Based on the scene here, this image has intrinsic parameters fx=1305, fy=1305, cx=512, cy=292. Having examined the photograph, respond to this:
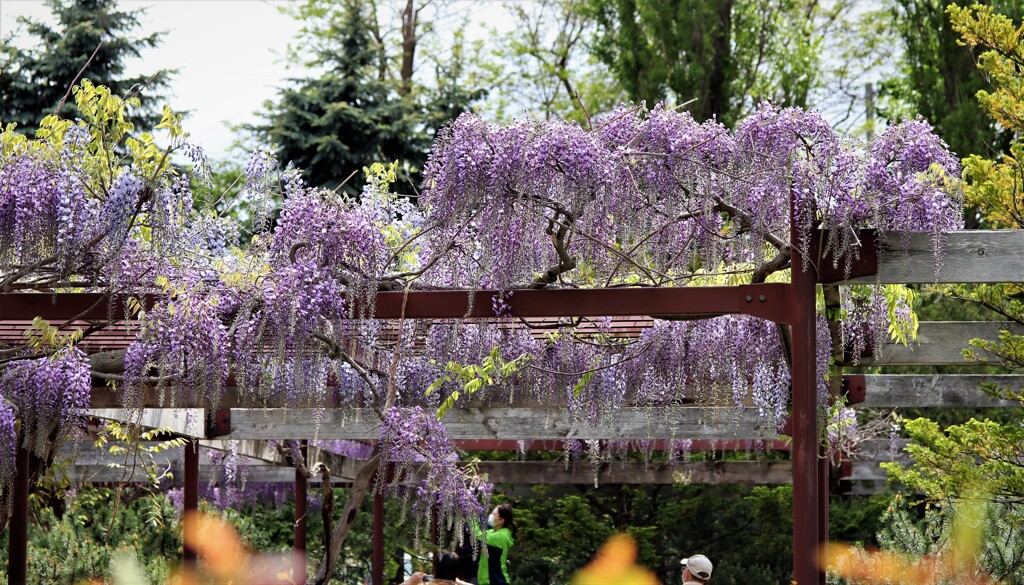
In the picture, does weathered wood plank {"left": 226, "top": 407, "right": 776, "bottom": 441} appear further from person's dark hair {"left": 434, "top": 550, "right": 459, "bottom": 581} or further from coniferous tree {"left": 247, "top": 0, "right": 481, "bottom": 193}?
coniferous tree {"left": 247, "top": 0, "right": 481, "bottom": 193}

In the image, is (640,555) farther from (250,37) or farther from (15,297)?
(250,37)

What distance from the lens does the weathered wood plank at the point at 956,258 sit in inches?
188

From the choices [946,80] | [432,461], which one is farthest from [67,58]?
[432,461]

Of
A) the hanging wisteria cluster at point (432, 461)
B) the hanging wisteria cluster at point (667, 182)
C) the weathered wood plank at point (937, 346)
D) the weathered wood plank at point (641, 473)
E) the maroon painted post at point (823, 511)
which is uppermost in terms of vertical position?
the hanging wisteria cluster at point (667, 182)

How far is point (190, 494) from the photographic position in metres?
7.86

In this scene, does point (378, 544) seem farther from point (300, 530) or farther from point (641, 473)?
point (641, 473)

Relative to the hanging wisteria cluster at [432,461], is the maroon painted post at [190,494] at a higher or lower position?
lower

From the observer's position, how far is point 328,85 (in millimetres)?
15016

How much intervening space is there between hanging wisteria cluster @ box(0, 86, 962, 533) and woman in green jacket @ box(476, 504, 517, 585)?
50.3 inches

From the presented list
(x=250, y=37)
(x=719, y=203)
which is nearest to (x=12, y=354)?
(x=719, y=203)

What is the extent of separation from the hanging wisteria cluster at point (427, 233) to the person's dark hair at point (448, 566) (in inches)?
48.1

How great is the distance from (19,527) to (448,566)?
7.57ft

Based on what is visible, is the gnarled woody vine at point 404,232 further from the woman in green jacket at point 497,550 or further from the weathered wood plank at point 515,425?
the woman in green jacket at point 497,550

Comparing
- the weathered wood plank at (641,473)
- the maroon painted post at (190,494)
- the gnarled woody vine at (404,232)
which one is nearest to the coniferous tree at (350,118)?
the weathered wood plank at (641,473)
